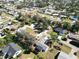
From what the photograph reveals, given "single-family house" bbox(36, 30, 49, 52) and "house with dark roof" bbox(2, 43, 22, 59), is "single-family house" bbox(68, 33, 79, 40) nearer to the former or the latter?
"single-family house" bbox(36, 30, 49, 52)

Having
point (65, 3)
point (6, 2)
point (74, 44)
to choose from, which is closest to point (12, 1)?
point (6, 2)

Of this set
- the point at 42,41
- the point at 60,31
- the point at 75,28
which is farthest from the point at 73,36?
the point at 42,41

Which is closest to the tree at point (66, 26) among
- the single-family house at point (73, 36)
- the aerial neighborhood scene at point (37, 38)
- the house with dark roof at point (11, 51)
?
the aerial neighborhood scene at point (37, 38)

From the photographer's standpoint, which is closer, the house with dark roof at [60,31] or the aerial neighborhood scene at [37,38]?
the aerial neighborhood scene at [37,38]

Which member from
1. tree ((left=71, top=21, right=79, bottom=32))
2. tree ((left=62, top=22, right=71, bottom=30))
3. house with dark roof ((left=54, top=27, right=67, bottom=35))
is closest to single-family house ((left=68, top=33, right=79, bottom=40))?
house with dark roof ((left=54, top=27, right=67, bottom=35))

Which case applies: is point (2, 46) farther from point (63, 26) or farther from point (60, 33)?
point (63, 26)

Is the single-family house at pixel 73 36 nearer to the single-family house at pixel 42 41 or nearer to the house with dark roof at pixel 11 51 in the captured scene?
the single-family house at pixel 42 41

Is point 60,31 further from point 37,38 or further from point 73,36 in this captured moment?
point 37,38

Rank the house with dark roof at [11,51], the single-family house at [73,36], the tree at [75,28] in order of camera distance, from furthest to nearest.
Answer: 1. the tree at [75,28]
2. the single-family house at [73,36]
3. the house with dark roof at [11,51]
